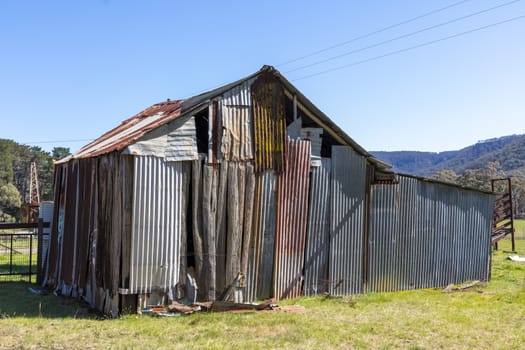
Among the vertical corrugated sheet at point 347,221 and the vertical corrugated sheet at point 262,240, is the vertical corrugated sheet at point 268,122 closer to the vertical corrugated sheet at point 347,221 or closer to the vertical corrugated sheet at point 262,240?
the vertical corrugated sheet at point 262,240

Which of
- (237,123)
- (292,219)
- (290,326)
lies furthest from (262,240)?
(237,123)

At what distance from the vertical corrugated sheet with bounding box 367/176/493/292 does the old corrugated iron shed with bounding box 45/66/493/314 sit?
5 centimetres

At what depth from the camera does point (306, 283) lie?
41.6ft

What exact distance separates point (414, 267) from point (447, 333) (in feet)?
18.2

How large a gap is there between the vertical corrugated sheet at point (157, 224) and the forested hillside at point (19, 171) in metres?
47.7

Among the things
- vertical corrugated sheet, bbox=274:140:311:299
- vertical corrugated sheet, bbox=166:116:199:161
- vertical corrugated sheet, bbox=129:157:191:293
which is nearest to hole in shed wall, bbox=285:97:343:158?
vertical corrugated sheet, bbox=274:140:311:299

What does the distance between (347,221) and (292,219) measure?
1884 mm

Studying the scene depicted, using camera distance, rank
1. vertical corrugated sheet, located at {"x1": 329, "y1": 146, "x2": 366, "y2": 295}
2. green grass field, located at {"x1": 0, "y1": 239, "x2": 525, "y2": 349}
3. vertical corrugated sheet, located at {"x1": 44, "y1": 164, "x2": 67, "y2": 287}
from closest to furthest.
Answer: green grass field, located at {"x1": 0, "y1": 239, "x2": 525, "y2": 349}
vertical corrugated sheet, located at {"x1": 329, "y1": 146, "x2": 366, "y2": 295}
vertical corrugated sheet, located at {"x1": 44, "y1": 164, "x2": 67, "y2": 287}

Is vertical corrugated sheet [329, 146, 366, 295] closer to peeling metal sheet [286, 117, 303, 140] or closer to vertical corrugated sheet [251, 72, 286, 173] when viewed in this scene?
peeling metal sheet [286, 117, 303, 140]

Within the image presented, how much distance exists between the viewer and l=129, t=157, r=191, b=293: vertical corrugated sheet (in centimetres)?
1017

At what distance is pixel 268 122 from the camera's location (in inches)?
Answer: 478

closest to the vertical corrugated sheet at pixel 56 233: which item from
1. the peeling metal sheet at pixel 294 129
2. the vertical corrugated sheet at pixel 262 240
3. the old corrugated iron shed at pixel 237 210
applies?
the old corrugated iron shed at pixel 237 210

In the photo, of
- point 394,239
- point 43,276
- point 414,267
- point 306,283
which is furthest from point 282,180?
point 43,276

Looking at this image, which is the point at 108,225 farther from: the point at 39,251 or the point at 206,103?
the point at 39,251
